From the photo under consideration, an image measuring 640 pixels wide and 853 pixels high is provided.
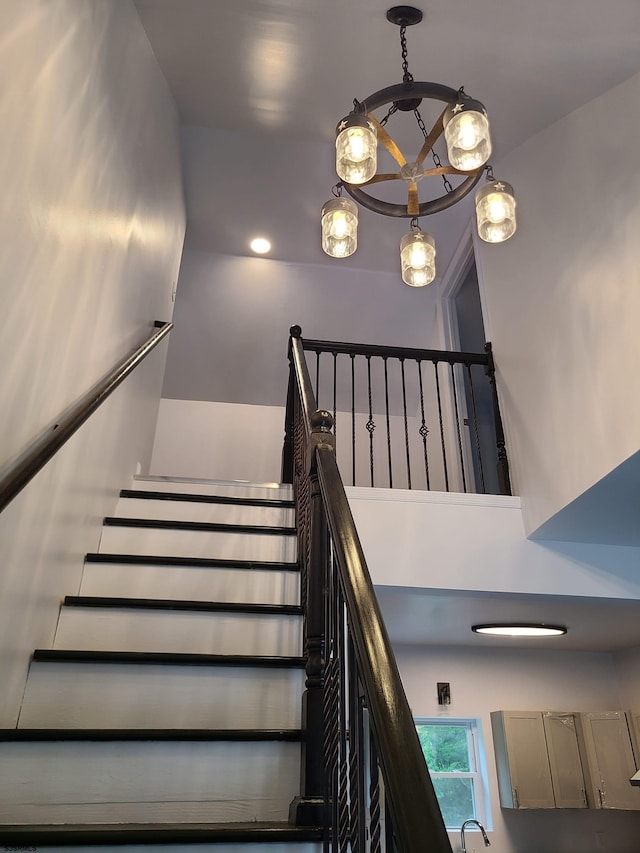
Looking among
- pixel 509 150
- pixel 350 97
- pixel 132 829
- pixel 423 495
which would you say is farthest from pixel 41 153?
pixel 509 150

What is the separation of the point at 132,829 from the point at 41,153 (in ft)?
5.81

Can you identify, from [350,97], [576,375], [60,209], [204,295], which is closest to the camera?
[60,209]

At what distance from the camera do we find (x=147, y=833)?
1328mm

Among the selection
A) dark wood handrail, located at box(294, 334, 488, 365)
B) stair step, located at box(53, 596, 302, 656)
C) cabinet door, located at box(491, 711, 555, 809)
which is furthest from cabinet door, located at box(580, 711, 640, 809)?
stair step, located at box(53, 596, 302, 656)

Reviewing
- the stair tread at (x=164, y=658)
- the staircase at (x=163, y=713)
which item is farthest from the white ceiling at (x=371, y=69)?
the stair tread at (x=164, y=658)

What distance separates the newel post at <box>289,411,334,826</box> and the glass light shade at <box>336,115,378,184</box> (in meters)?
0.93

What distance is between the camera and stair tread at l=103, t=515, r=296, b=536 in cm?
274

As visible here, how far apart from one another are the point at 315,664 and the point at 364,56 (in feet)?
9.32

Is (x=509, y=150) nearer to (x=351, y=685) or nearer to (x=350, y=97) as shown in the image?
(x=350, y=97)

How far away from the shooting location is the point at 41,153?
1.68 meters

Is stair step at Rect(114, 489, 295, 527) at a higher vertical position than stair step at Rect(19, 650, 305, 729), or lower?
higher

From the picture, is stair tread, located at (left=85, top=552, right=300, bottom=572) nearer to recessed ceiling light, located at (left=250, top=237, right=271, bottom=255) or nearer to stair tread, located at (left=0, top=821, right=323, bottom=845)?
stair tread, located at (left=0, top=821, right=323, bottom=845)

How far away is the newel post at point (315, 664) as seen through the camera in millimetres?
1469

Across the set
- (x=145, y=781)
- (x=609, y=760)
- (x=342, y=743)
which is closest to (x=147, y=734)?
(x=145, y=781)
